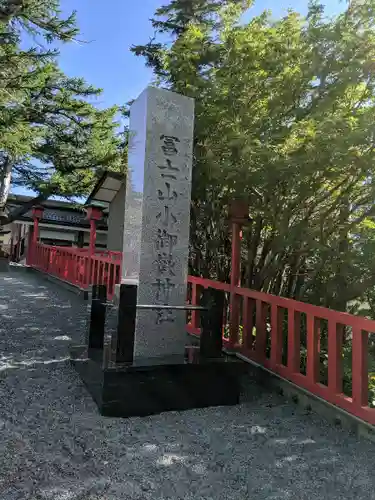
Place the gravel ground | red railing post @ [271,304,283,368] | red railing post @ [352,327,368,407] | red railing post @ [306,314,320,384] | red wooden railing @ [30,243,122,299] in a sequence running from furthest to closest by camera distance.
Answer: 1. red wooden railing @ [30,243,122,299]
2. red railing post @ [271,304,283,368]
3. red railing post @ [306,314,320,384]
4. red railing post @ [352,327,368,407]
5. the gravel ground

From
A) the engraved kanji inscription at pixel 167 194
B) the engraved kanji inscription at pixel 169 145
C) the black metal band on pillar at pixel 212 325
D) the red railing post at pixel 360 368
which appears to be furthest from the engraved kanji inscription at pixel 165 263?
the red railing post at pixel 360 368

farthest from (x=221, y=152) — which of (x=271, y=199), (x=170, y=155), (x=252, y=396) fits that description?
(x=252, y=396)

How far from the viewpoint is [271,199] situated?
4672mm

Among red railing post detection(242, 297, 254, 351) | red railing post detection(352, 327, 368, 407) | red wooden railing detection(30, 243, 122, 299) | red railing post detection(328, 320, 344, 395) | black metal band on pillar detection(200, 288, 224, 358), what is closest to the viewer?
red railing post detection(352, 327, 368, 407)

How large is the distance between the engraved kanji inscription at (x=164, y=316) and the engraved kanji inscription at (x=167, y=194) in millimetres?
1107

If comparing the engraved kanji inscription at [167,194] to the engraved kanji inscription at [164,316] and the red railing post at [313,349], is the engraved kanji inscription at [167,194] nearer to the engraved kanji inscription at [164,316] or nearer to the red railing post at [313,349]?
the engraved kanji inscription at [164,316]

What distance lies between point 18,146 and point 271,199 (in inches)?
388

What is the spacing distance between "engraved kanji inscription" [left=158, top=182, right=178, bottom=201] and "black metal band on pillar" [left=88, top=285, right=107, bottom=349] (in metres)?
1.26

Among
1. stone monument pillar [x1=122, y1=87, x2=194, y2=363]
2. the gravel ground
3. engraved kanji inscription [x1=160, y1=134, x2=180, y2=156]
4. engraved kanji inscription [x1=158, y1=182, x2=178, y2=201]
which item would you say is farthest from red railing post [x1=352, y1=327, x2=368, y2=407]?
engraved kanji inscription [x1=160, y1=134, x2=180, y2=156]

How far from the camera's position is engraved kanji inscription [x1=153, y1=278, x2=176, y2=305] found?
A: 3711mm

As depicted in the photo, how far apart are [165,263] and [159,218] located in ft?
1.47

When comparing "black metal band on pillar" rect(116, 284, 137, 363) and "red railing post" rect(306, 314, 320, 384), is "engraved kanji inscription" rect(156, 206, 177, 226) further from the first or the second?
"red railing post" rect(306, 314, 320, 384)

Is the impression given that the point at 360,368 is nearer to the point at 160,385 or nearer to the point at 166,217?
the point at 160,385

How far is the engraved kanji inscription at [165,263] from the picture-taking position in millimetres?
3723
